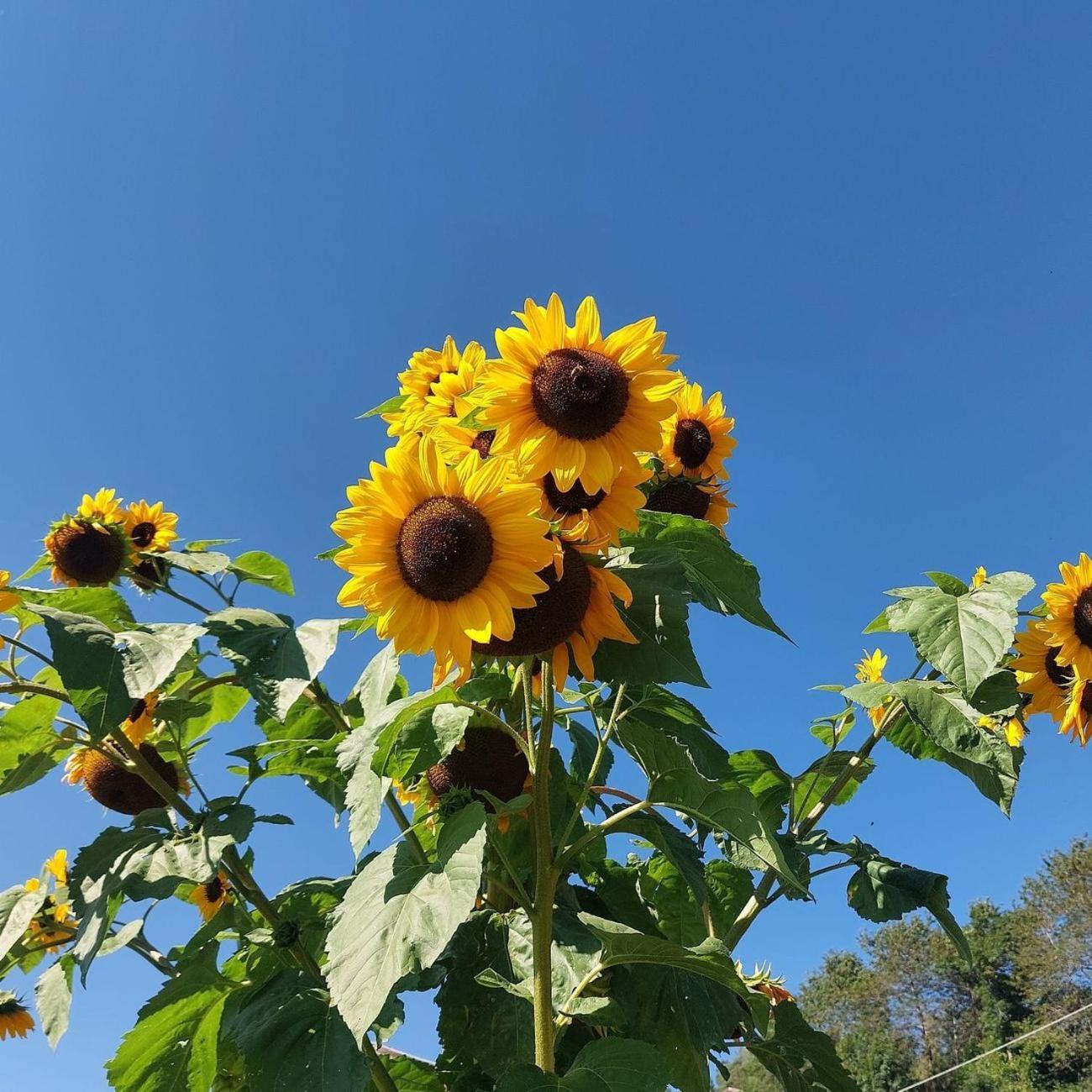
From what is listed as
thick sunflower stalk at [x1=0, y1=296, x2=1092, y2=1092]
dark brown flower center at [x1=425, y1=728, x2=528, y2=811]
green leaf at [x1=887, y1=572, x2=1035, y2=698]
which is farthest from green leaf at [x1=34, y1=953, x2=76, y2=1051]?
→ green leaf at [x1=887, y1=572, x2=1035, y2=698]

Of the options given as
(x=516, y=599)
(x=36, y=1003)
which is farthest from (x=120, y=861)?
(x=516, y=599)

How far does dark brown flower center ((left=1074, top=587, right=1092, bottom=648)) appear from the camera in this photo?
8.29ft

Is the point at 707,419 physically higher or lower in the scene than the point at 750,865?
higher

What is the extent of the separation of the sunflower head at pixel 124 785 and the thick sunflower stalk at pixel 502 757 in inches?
3.2

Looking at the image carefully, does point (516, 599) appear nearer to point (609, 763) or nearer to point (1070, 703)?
point (609, 763)

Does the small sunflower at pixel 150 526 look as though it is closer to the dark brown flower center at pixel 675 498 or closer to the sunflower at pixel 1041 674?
the dark brown flower center at pixel 675 498

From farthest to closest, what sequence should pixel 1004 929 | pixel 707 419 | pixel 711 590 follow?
pixel 1004 929, pixel 707 419, pixel 711 590

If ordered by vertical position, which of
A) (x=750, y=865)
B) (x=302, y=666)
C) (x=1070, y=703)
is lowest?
(x=750, y=865)

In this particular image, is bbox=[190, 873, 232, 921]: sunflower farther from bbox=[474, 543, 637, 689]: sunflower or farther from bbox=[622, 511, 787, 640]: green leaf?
bbox=[622, 511, 787, 640]: green leaf

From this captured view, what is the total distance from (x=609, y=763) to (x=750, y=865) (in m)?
0.74

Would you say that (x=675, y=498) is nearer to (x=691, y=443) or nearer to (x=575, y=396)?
(x=691, y=443)

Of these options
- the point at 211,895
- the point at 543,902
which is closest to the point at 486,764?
the point at 543,902

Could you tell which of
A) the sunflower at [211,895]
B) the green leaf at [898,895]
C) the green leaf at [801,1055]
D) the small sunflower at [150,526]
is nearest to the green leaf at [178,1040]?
the sunflower at [211,895]

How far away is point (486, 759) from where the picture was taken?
1.95m
